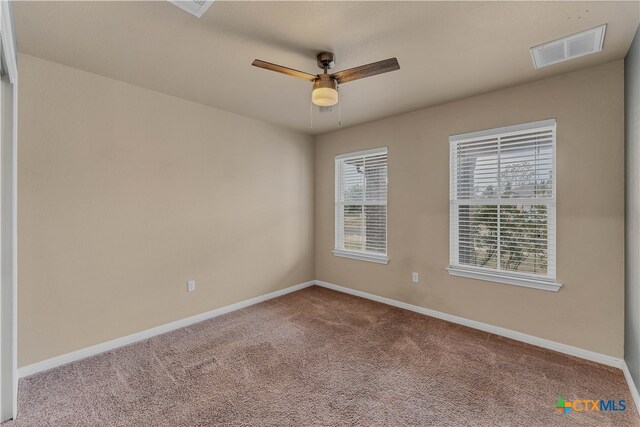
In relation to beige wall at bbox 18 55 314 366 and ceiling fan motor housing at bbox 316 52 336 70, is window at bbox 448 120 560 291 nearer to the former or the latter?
ceiling fan motor housing at bbox 316 52 336 70

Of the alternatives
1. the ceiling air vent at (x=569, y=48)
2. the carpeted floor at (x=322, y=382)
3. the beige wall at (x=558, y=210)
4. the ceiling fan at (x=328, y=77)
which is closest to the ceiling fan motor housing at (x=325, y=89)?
the ceiling fan at (x=328, y=77)

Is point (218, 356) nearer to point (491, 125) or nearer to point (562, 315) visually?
point (562, 315)

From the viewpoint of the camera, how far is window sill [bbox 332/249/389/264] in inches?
158

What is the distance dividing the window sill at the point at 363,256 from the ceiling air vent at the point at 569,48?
8.64ft

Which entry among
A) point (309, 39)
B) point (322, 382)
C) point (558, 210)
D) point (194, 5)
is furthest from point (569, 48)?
point (322, 382)

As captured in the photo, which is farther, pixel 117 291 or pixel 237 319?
pixel 237 319

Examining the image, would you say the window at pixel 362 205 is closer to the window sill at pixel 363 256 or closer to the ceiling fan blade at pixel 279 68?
the window sill at pixel 363 256

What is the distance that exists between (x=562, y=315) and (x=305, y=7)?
10.9ft

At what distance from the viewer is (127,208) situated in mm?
2846

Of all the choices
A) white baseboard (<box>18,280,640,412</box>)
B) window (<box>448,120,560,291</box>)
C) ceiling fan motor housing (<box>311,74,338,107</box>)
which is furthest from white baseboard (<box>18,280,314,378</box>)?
ceiling fan motor housing (<box>311,74,338,107</box>)

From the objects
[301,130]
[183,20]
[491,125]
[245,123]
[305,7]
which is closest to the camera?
[305,7]

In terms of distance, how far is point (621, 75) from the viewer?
2.36m

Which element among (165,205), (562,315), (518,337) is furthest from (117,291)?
(562,315)

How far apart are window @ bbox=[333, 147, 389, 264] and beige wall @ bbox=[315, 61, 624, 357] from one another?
18cm
